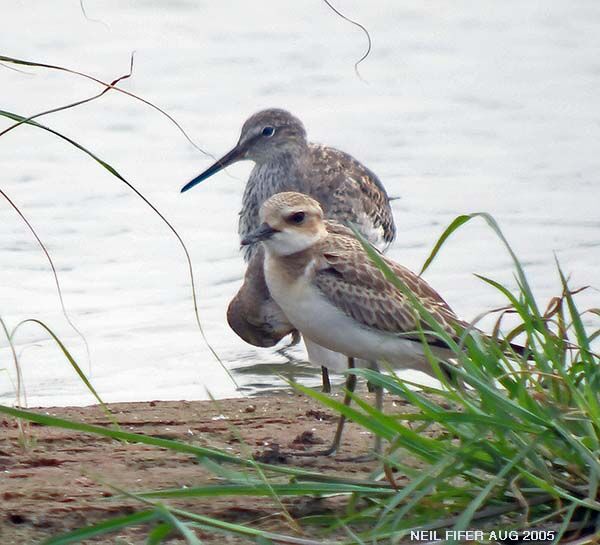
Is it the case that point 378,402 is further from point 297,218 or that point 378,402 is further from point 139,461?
point 139,461

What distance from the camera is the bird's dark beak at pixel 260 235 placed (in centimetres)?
538

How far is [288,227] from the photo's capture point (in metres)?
5.43

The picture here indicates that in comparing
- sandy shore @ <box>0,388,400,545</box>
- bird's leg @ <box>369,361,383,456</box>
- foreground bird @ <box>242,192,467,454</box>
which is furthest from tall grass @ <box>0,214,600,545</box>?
foreground bird @ <box>242,192,467,454</box>

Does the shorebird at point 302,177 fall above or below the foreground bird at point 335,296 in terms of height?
below

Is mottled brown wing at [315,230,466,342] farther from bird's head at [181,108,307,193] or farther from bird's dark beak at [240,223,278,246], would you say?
bird's head at [181,108,307,193]

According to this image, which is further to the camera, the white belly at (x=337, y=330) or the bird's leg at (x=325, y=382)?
the bird's leg at (x=325, y=382)

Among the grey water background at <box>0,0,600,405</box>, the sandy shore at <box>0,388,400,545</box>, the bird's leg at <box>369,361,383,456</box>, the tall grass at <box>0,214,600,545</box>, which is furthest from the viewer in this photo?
the grey water background at <box>0,0,600,405</box>

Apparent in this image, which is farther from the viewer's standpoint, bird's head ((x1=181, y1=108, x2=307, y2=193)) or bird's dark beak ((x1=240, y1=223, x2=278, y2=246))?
bird's head ((x1=181, y1=108, x2=307, y2=193))

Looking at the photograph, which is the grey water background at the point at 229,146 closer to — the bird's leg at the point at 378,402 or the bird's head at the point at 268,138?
the bird's head at the point at 268,138

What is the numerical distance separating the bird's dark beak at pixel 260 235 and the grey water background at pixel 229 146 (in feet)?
5.62

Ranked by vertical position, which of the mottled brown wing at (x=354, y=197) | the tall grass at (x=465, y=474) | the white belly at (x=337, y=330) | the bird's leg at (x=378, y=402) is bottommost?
the mottled brown wing at (x=354, y=197)

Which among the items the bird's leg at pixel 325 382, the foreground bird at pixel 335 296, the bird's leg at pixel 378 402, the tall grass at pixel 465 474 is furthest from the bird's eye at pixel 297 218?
the bird's leg at pixel 325 382

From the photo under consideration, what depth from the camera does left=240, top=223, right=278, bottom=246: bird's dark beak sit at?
538cm

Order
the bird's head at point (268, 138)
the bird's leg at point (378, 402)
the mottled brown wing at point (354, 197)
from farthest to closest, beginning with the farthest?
the bird's head at point (268, 138) → the mottled brown wing at point (354, 197) → the bird's leg at point (378, 402)
